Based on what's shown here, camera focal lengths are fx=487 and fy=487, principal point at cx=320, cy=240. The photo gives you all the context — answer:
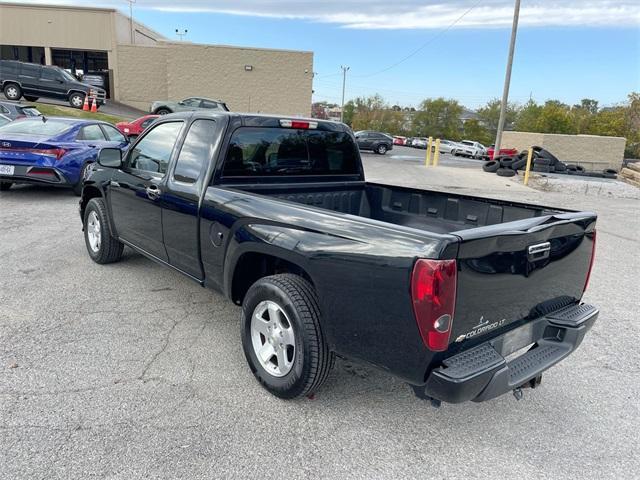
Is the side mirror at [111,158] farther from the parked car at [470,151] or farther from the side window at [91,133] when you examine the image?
the parked car at [470,151]

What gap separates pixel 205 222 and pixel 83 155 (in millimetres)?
6601

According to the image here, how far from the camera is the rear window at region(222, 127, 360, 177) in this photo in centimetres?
389

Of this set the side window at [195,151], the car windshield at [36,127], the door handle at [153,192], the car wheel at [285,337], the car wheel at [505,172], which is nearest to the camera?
the car wheel at [285,337]

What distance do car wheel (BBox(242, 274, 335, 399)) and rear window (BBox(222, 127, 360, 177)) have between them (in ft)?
3.87

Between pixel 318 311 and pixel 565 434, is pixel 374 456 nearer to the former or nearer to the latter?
pixel 318 311

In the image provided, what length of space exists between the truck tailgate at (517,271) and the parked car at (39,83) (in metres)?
27.2

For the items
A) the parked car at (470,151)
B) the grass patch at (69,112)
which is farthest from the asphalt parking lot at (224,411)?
the parked car at (470,151)

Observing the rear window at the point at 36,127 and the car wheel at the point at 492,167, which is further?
the car wheel at the point at 492,167

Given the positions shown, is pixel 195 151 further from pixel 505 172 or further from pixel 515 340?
pixel 505 172

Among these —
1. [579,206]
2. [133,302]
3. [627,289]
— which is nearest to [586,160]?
[579,206]

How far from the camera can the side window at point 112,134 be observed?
10321 millimetres

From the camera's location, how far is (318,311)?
Answer: 9.54 ft

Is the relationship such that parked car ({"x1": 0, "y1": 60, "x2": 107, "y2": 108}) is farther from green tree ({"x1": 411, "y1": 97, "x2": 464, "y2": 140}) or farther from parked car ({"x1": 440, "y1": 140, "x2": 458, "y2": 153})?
green tree ({"x1": 411, "y1": 97, "x2": 464, "y2": 140})

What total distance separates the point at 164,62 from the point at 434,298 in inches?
1493
